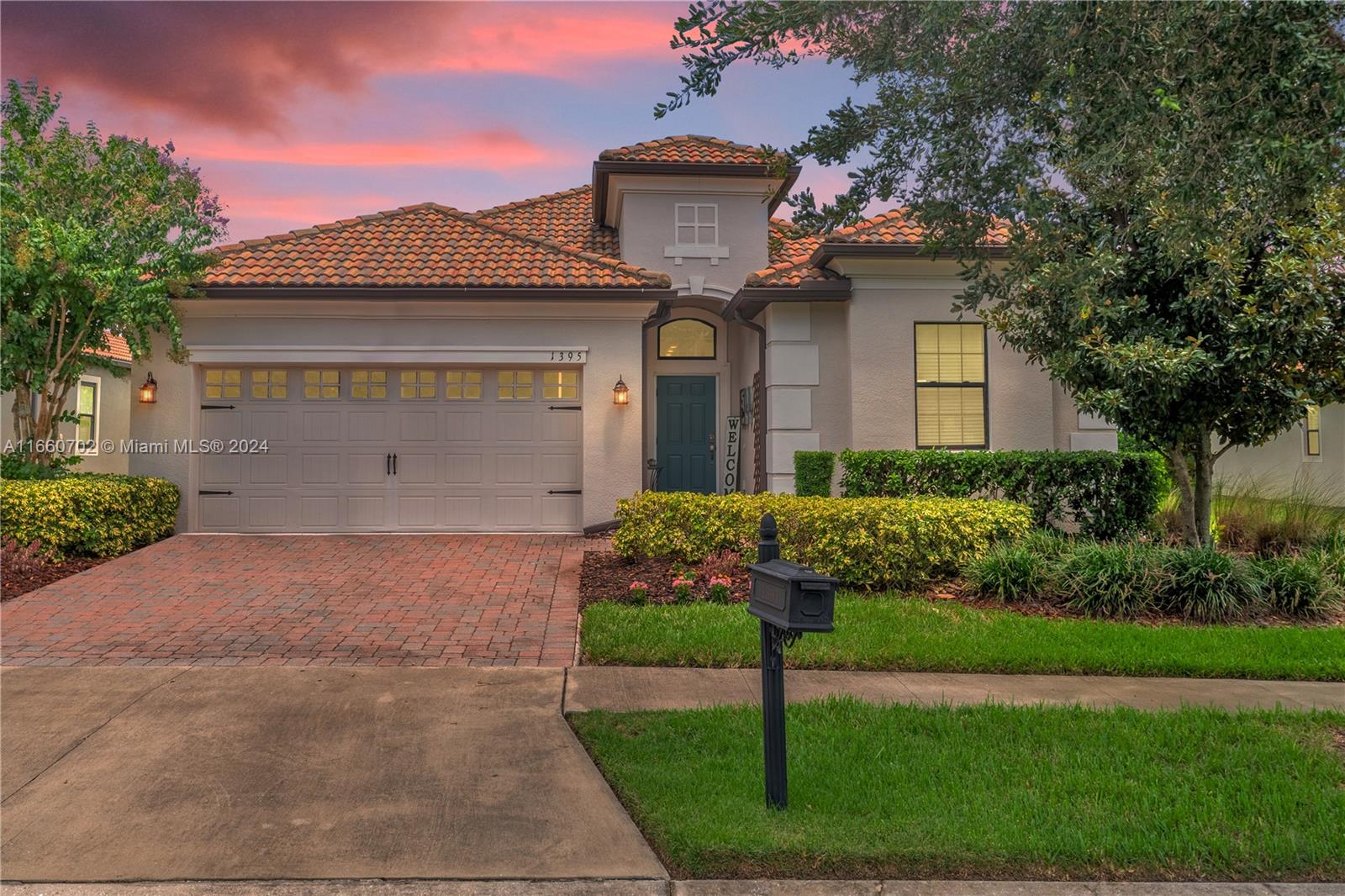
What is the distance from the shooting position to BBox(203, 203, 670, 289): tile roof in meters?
13.6

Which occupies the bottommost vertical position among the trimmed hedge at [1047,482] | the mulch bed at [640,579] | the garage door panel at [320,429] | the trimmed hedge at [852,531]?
the mulch bed at [640,579]

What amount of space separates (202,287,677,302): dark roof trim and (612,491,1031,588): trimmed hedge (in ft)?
13.7

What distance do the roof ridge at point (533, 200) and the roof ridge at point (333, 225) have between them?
234cm

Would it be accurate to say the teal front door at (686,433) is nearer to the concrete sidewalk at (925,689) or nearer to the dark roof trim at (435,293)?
the dark roof trim at (435,293)

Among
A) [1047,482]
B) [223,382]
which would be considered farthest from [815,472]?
[223,382]

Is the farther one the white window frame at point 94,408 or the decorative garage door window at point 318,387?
the white window frame at point 94,408

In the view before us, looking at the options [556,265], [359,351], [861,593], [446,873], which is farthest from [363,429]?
[446,873]

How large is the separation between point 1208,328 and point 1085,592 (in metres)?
3.11

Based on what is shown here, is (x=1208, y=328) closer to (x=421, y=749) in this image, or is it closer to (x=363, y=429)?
(x=421, y=749)

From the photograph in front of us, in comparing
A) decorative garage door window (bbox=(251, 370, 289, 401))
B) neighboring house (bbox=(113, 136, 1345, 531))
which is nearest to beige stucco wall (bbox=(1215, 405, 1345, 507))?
neighboring house (bbox=(113, 136, 1345, 531))

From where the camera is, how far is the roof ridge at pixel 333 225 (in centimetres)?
1466

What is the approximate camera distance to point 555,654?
23.3 ft

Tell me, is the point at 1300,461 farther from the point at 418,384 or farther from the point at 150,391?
the point at 150,391

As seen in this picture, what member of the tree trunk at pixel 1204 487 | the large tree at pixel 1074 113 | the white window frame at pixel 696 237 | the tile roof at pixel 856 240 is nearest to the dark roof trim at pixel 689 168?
the white window frame at pixel 696 237
